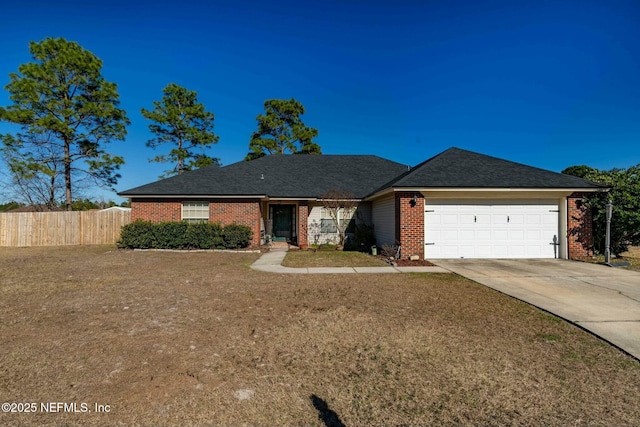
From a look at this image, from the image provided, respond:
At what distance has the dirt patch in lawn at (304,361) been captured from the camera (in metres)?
2.56

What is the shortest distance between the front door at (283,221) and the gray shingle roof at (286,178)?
1.43 meters

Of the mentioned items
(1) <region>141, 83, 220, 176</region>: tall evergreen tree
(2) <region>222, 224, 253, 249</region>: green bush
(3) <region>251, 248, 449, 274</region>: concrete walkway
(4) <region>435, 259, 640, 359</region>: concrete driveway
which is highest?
(1) <region>141, 83, 220, 176</region>: tall evergreen tree

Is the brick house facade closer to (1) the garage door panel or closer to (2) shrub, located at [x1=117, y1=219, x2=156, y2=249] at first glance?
(1) the garage door panel

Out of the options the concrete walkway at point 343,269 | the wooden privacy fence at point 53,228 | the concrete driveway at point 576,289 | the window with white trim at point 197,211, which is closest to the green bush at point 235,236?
the window with white trim at point 197,211

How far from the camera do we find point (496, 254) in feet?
37.5

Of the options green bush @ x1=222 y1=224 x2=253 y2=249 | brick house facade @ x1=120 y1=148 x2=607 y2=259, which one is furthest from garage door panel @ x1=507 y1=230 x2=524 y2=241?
green bush @ x1=222 y1=224 x2=253 y2=249

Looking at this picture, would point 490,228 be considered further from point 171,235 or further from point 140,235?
point 140,235

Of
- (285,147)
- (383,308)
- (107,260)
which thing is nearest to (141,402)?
(383,308)

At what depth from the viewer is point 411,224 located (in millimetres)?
11180

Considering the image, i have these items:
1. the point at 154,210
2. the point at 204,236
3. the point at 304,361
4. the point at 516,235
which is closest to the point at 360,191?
the point at 516,235

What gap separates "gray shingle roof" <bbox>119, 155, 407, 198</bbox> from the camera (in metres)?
15.2

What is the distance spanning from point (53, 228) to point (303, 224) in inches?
570

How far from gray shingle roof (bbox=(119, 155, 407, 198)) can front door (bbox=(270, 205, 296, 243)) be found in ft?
4.68

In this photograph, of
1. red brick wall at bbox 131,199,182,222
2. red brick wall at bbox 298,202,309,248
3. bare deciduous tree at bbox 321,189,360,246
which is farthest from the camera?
red brick wall at bbox 298,202,309,248
